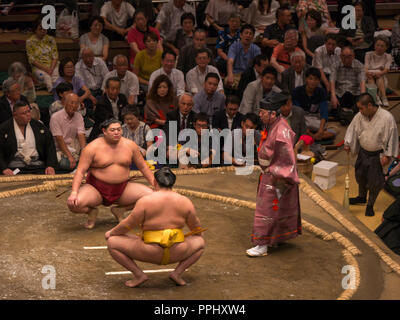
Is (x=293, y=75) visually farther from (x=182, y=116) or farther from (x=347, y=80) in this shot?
(x=182, y=116)

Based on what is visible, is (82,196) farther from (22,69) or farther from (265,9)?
(265,9)

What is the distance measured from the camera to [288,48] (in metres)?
6.53

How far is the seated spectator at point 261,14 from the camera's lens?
720cm

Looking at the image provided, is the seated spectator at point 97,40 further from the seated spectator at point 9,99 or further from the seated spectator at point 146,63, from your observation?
the seated spectator at point 9,99

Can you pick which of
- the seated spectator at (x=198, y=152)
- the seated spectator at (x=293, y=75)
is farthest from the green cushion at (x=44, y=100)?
the seated spectator at (x=293, y=75)

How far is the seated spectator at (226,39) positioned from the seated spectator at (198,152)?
1509 mm

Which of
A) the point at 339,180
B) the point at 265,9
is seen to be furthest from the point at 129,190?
the point at 265,9

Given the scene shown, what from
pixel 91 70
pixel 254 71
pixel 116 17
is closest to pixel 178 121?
pixel 254 71

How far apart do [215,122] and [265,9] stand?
2152mm

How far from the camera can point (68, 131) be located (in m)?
5.42

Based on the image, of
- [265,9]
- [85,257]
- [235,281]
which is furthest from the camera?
[265,9]

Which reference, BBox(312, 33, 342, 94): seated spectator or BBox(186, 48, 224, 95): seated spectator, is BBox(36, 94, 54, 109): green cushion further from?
BBox(312, 33, 342, 94): seated spectator

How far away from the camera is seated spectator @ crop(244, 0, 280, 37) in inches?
283

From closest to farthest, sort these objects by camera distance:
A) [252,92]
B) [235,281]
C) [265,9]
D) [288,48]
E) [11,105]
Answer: [235,281] → [11,105] → [252,92] → [288,48] → [265,9]
